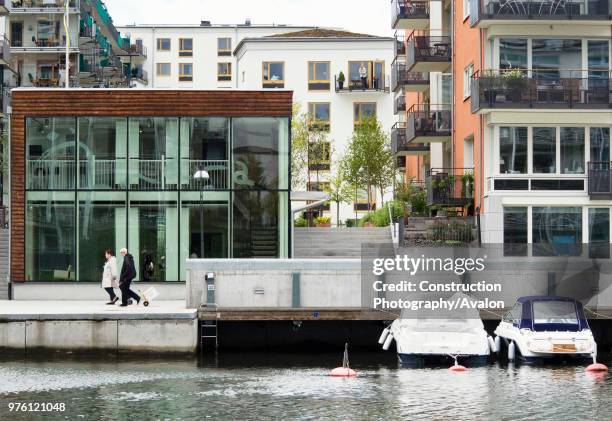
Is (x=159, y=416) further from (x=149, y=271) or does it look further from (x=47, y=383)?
(x=149, y=271)

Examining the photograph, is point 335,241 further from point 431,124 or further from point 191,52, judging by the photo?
point 191,52

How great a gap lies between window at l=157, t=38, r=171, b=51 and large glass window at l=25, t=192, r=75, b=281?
75435 millimetres

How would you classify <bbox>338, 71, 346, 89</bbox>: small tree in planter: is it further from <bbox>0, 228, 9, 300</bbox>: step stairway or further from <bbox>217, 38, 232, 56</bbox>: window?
<bbox>0, 228, 9, 300</bbox>: step stairway

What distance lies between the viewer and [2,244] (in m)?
51.1

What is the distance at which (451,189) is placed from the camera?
52000 millimetres

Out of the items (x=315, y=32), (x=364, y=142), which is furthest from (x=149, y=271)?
(x=315, y=32)

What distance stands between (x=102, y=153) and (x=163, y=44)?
247 feet

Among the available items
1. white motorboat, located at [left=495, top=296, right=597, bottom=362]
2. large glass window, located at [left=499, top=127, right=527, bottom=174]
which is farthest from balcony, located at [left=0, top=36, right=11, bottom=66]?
white motorboat, located at [left=495, top=296, right=597, bottom=362]

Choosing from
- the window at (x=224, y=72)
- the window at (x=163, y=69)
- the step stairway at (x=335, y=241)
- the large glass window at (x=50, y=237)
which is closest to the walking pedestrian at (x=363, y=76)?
A: the window at (x=224, y=72)

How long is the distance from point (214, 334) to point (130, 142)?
10.9m

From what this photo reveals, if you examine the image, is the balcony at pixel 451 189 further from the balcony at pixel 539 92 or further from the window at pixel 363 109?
the window at pixel 363 109

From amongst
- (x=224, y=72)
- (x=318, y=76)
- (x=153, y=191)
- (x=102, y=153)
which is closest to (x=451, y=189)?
(x=153, y=191)

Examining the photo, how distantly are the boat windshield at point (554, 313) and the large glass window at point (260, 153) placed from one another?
12.9m

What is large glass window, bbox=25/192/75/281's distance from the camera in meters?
46.3
